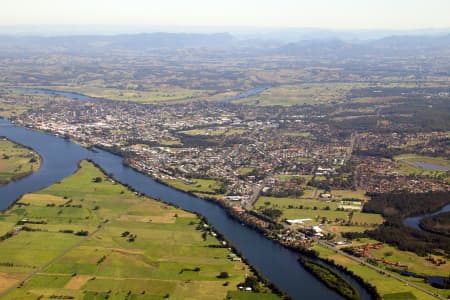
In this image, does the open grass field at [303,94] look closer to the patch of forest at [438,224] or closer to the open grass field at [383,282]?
the patch of forest at [438,224]

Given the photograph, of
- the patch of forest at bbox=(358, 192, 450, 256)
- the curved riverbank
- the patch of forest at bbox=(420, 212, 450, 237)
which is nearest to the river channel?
the curved riverbank

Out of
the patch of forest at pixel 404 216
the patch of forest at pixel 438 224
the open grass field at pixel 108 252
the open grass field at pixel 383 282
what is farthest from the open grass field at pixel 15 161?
the patch of forest at pixel 438 224

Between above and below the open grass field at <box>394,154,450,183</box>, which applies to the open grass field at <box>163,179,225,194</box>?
below

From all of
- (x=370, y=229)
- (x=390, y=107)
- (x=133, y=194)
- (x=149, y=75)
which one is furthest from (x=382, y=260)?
(x=149, y=75)

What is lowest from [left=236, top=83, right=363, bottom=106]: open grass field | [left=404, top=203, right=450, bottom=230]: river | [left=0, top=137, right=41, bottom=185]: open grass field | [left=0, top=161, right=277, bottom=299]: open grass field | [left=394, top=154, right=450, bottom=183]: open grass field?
[left=0, top=161, right=277, bottom=299]: open grass field

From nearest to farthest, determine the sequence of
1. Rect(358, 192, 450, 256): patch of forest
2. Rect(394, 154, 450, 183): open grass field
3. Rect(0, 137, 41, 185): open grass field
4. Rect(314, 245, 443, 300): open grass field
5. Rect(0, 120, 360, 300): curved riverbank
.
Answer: Rect(314, 245, 443, 300): open grass field
Rect(0, 120, 360, 300): curved riverbank
Rect(358, 192, 450, 256): patch of forest
Rect(0, 137, 41, 185): open grass field
Rect(394, 154, 450, 183): open grass field

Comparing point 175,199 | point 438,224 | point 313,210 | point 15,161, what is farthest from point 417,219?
point 15,161

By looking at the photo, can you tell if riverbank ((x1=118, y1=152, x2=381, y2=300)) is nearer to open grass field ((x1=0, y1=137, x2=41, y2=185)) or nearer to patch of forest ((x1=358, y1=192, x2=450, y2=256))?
patch of forest ((x1=358, y1=192, x2=450, y2=256))
